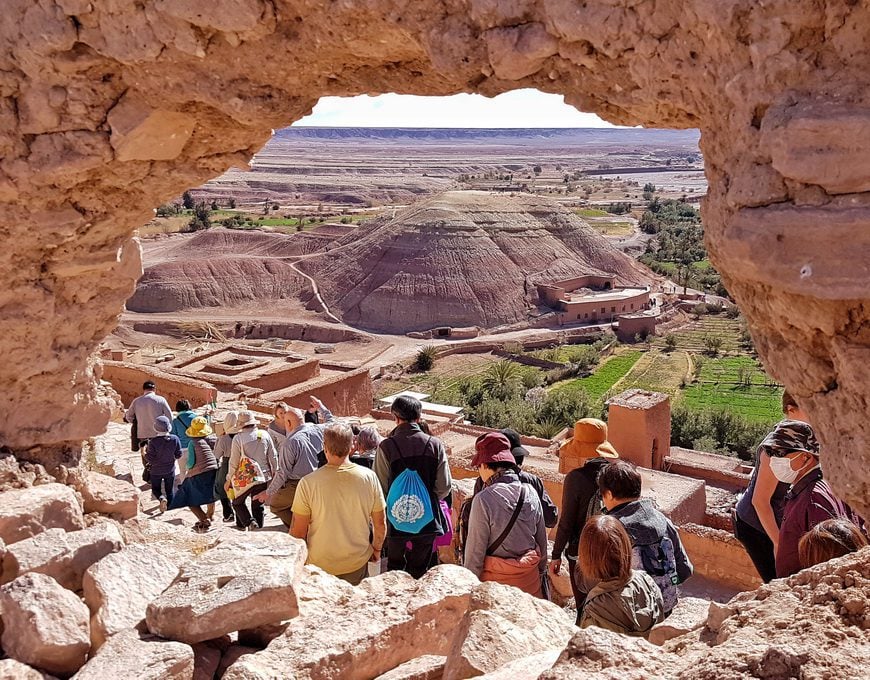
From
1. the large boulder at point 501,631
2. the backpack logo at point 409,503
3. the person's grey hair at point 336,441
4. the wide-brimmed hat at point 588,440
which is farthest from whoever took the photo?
the wide-brimmed hat at point 588,440

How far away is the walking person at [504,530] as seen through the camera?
3957 millimetres

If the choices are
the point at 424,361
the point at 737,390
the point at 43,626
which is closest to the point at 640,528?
the point at 43,626

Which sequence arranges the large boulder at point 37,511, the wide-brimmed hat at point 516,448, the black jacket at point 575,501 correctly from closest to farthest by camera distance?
the large boulder at point 37,511
the black jacket at point 575,501
the wide-brimmed hat at point 516,448

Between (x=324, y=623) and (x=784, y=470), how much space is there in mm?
2172

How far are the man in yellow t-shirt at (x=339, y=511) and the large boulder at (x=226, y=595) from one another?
653mm

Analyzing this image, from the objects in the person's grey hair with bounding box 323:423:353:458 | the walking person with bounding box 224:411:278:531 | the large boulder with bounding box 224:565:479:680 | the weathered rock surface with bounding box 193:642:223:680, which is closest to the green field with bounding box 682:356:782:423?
the walking person with bounding box 224:411:278:531

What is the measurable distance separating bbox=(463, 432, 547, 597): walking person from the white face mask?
44.4 inches

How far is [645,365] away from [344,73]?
3355cm

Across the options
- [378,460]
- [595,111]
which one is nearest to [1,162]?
[378,460]

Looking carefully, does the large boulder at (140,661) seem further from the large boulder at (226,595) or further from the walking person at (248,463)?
the walking person at (248,463)

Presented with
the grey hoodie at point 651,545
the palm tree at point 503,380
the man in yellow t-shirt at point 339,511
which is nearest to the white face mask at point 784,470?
the grey hoodie at point 651,545

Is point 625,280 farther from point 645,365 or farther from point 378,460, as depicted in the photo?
point 378,460

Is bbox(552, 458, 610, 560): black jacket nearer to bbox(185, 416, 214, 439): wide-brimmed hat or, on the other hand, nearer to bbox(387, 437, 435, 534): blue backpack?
bbox(387, 437, 435, 534): blue backpack

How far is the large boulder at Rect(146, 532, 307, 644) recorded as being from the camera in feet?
9.71
